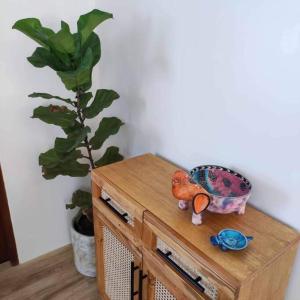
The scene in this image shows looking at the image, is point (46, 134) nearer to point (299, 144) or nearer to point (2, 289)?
point (2, 289)

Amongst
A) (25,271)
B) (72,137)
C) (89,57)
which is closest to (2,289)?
(25,271)

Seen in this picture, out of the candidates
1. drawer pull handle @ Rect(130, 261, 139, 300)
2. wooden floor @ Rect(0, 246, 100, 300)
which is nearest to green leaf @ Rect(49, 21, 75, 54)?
drawer pull handle @ Rect(130, 261, 139, 300)

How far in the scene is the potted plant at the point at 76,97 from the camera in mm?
1207

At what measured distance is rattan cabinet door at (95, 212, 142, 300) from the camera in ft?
3.98

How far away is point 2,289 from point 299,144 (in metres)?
1.79

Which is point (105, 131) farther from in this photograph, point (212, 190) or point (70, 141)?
point (212, 190)

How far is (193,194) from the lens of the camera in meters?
0.97

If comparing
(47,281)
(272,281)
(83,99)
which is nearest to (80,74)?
(83,99)

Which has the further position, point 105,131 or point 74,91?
point 105,131

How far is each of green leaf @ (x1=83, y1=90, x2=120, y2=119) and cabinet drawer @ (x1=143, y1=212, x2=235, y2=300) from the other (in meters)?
0.61

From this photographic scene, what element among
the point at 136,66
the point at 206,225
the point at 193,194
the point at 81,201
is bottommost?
the point at 81,201

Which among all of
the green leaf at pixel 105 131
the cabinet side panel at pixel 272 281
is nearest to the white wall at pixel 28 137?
the green leaf at pixel 105 131

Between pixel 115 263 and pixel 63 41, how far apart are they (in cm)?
100

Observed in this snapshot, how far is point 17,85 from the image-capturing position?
156cm
